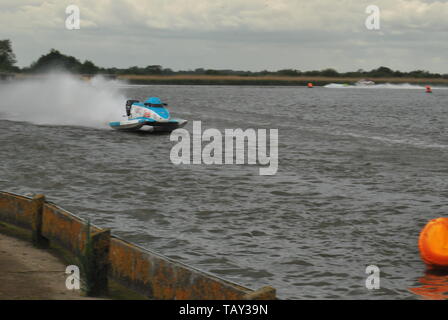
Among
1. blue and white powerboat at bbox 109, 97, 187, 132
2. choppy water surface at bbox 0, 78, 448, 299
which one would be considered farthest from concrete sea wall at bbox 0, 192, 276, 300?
blue and white powerboat at bbox 109, 97, 187, 132

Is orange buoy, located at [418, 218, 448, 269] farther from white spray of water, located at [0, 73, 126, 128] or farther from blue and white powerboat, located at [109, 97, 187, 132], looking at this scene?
white spray of water, located at [0, 73, 126, 128]

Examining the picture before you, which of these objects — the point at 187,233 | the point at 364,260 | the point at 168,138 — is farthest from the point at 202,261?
the point at 168,138

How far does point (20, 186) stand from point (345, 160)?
44.1ft

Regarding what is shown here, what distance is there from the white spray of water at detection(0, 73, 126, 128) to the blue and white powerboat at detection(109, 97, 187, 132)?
6.15 m

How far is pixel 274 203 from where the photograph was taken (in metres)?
17.8

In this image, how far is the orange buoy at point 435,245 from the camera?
1198 centimetres

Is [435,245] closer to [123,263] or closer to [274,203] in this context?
[123,263]

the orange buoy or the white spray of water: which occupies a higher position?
the white spray of water

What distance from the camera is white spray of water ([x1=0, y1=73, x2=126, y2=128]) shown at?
45.7 metres

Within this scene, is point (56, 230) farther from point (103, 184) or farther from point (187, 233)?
point (103, 184)

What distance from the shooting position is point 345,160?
26828 mm

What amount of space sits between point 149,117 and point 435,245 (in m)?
24.2

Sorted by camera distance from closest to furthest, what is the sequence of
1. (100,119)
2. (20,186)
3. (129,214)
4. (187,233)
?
(187,233) < (129,214) < (20,186) < (100,119)

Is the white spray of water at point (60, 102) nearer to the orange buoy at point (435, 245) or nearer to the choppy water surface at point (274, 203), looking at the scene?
the choppy water surface at point (274, 203)
